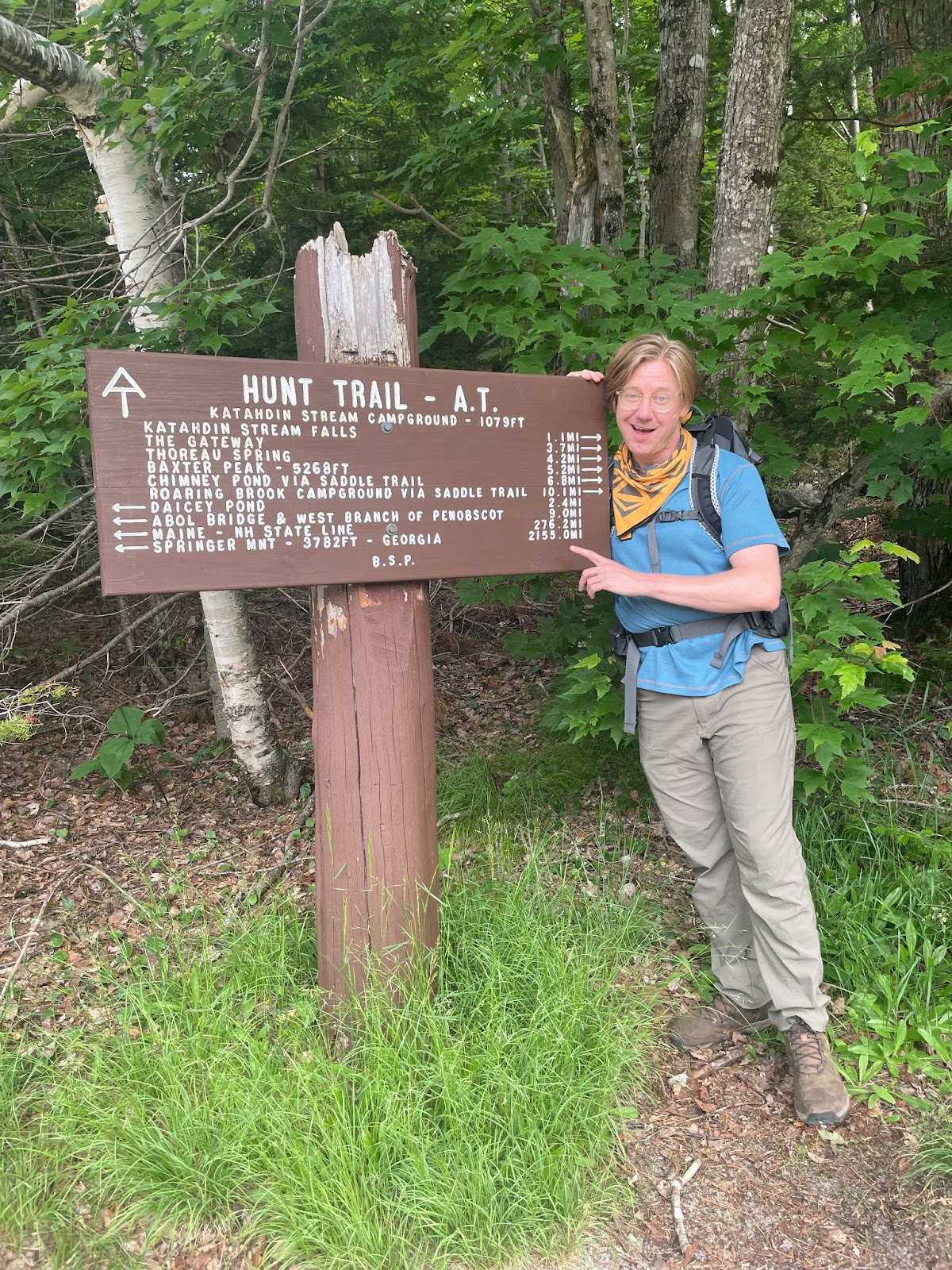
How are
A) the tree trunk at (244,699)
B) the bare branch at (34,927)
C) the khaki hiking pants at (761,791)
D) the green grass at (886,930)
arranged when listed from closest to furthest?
the khaki hiking pants at (761,791) < the green grass at (886,930) < the bare branch at (34,927) < the tree trunk at (244,699)

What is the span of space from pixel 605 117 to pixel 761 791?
15.0 ft

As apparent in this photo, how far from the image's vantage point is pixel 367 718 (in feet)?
8.88

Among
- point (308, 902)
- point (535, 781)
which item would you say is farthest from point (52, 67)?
point (535, 781)

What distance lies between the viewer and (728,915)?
120 inches

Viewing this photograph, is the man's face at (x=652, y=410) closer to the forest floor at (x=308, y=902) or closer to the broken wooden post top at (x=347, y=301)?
the broken wooden post top at (x=347, y=301)

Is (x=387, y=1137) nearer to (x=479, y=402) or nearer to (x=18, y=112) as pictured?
(x=479, y=402)

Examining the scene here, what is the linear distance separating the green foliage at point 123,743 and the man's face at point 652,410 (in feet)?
11.1

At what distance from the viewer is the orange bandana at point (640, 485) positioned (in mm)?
2719

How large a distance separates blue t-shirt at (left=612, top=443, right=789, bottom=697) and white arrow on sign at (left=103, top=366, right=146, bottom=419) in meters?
1.56

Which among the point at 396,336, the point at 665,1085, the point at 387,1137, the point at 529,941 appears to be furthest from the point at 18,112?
the point at 665,1085

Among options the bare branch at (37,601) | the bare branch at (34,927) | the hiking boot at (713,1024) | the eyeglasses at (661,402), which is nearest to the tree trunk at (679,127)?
the eyeglasses at (661,402)

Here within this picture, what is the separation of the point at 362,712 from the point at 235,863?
6.91 ft

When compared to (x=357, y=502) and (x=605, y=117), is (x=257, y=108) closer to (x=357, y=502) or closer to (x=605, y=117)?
(x=605, y=117)

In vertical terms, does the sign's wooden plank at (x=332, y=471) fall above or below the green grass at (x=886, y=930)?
above
